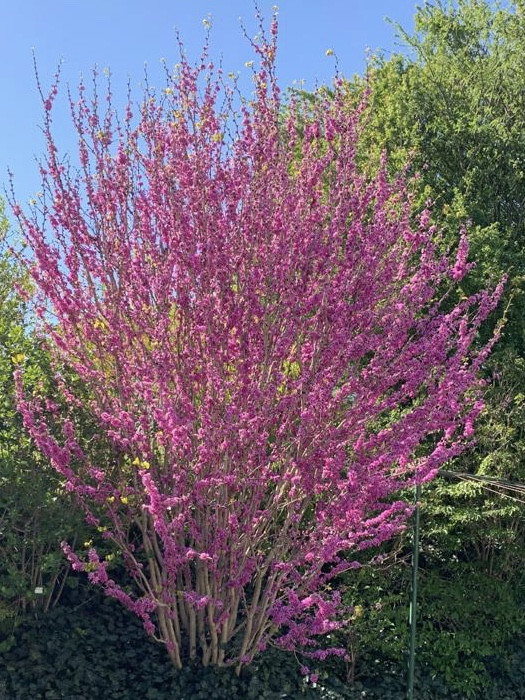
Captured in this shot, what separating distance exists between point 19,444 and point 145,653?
68.1 inches

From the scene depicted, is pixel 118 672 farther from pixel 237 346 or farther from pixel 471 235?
pixel 471 235

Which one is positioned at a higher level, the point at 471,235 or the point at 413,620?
the point at 471,235

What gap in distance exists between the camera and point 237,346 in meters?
4.85

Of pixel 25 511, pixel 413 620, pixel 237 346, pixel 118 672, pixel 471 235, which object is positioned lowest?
pixel 118 672

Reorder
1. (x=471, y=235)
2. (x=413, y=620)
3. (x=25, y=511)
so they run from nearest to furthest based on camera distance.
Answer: (x=25, y=511), (x=413, y=620), (x=471, y=235)

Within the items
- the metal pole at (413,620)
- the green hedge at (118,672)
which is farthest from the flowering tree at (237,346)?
the metal pole at (413,620)

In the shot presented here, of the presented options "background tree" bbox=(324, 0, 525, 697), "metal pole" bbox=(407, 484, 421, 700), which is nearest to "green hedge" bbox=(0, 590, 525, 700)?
"metal pole" bbox=(407, 484, 421, 700)

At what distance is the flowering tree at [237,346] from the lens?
4801 mm

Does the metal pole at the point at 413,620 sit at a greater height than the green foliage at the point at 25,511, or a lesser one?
lesser

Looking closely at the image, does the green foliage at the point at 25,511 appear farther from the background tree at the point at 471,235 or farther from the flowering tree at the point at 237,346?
the background tree at the point at 471,235

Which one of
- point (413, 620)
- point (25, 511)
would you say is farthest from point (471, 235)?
point (25, 511)

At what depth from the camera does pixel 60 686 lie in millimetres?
5074

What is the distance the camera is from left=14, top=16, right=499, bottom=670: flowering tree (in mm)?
4801

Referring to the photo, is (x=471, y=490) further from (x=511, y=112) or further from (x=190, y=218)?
(x=511, y=112)
